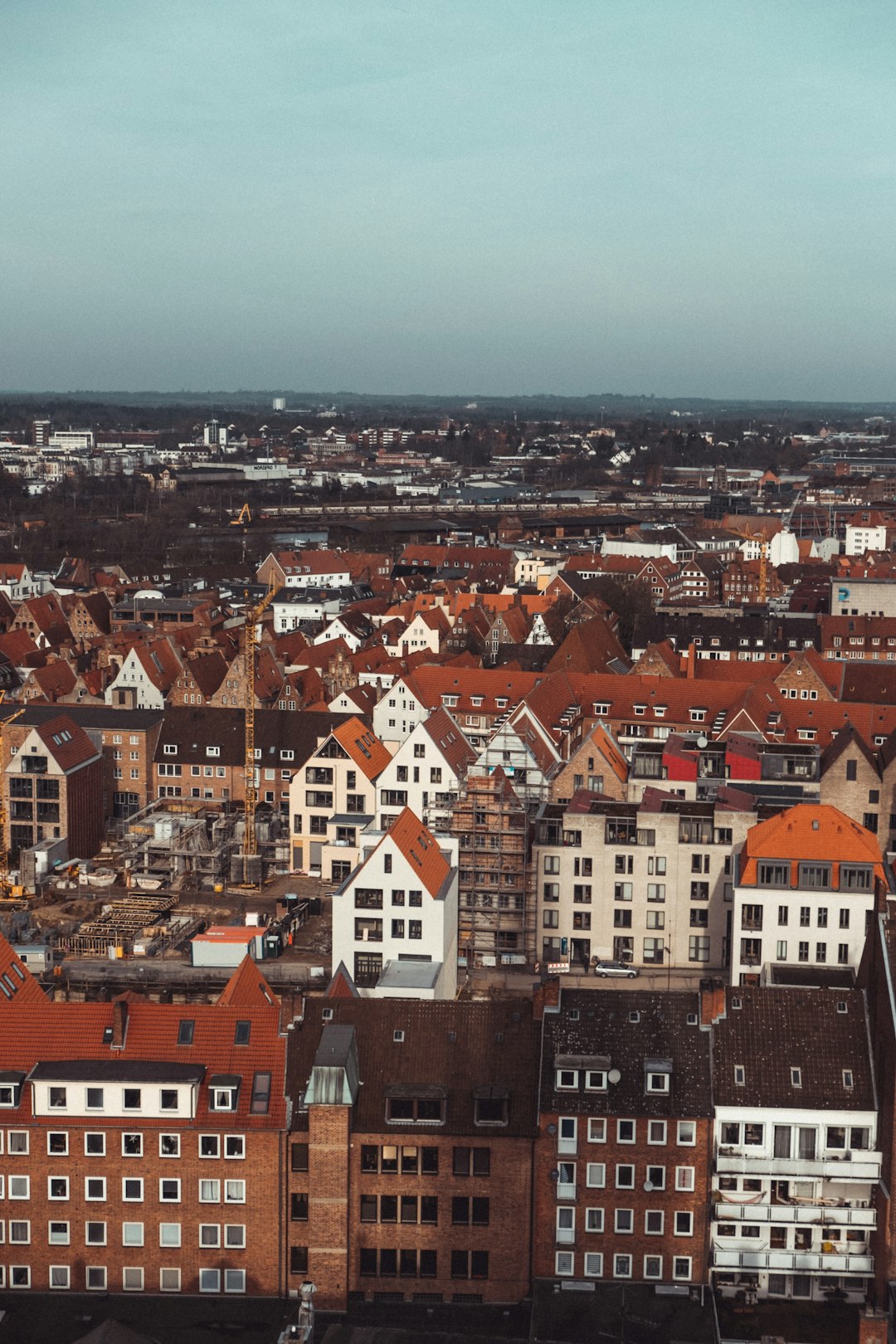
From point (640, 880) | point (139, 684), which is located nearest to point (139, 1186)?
point (640, 880)

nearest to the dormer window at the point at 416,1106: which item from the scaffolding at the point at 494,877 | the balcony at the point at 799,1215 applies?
the balcony at the point at 799,1215

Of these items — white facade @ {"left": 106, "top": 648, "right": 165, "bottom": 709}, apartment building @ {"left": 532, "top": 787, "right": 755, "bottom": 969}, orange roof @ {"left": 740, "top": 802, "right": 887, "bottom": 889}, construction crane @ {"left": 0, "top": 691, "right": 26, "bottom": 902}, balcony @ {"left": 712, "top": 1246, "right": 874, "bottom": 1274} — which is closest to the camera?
balcony @ {"left": 712, "top": 1246, "right": 874, "bottom": 1274}

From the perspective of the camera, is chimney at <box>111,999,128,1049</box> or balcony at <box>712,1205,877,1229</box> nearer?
balcony at <box>712,1205,877,1229</box>

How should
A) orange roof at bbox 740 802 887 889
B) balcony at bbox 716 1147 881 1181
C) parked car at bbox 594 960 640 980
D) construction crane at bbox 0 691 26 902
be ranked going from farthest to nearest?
construction crane at bbox 0 691 26 902
parked car at bbox 594 960 640 980
orange roof at bbox 740 802 887 889
balcony at bbox 716 1147 881 1181

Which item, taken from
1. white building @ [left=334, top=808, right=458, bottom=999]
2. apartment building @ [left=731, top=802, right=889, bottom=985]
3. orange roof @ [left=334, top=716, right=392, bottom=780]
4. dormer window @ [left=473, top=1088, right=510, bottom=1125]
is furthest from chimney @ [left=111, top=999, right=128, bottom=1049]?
orange roof @ [left=334, top=716, right=392, bottom=780]

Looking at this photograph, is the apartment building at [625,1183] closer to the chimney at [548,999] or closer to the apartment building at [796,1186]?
the apartment building at [796,1186]

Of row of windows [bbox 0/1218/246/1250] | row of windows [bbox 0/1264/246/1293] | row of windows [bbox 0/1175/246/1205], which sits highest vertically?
row of windows [bbox 0/1175/246/1205]

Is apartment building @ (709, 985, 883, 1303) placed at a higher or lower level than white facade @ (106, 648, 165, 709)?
lower

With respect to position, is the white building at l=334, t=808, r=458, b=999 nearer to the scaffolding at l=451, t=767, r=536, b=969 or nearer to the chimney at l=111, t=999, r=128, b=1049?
the scaffolding at l=451, t=767, r=536, b=969
